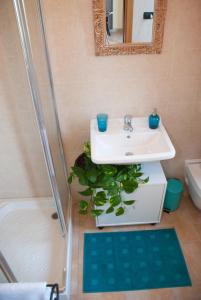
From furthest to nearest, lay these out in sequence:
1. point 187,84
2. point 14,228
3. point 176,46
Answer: point 14,228 → point 187,84 → point 176,46

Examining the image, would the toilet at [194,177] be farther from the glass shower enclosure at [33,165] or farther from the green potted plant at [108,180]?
the glass shower enclosure at [33,165]

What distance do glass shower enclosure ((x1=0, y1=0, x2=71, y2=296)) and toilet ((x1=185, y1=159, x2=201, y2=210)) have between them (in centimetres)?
105

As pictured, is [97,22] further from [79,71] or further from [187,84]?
[187,84]

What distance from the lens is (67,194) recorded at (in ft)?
6.40

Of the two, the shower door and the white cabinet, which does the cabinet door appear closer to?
Result: the white cabinet

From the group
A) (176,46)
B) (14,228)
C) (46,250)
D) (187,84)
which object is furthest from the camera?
(14,228)

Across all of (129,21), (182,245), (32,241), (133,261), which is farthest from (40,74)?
(182,245)

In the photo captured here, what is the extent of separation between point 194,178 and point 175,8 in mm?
1212

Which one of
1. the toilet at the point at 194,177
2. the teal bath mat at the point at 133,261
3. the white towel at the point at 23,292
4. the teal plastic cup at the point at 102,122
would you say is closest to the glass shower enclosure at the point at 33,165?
the white towel at the point at 23,292

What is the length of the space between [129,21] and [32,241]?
1.77m

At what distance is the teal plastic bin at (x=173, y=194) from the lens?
1869 millimetres

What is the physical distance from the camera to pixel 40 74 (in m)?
1.28

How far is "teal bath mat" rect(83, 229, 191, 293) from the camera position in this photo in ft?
5.11

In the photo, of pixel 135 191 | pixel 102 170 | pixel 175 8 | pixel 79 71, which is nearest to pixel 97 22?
pixel 79 71
